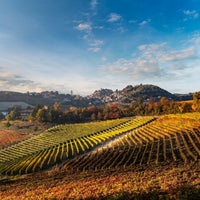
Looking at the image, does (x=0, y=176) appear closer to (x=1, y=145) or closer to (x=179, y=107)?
(x=1, y=145)

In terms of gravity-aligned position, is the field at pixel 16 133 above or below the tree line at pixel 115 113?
below

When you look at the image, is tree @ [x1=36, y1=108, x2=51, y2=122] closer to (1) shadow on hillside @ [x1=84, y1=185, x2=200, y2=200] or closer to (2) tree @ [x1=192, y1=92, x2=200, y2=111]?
(2) tree @ [x1=192, y1=92, x2=200, y2=111]

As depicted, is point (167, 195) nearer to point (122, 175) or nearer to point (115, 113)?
point (122, 175)

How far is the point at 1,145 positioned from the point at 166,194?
70.5 meters

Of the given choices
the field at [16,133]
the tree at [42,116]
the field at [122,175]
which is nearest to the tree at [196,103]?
the field at [122,175]

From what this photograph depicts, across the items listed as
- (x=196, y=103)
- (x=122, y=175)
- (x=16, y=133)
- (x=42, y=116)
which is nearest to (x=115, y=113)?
(x=196, y=103)

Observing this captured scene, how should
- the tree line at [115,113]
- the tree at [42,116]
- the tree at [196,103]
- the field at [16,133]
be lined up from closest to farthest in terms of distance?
the tree at [196,103] → the field at [16,133] → the tree line at [115,113] → the tree at [42,116]

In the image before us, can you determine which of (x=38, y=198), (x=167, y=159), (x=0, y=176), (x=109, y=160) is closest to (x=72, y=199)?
(x=38, y=198)

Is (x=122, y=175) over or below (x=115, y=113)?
below

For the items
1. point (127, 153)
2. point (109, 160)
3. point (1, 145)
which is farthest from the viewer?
point (1, 145)

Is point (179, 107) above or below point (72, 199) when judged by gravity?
above

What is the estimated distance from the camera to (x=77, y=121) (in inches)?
3826

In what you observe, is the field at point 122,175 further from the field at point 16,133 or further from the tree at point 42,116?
the tree at point 42,116

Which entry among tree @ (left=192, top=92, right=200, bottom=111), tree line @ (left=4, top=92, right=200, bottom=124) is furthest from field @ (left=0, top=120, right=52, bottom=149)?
tree @ (left=192, top=92, right=200, bottom=111)
